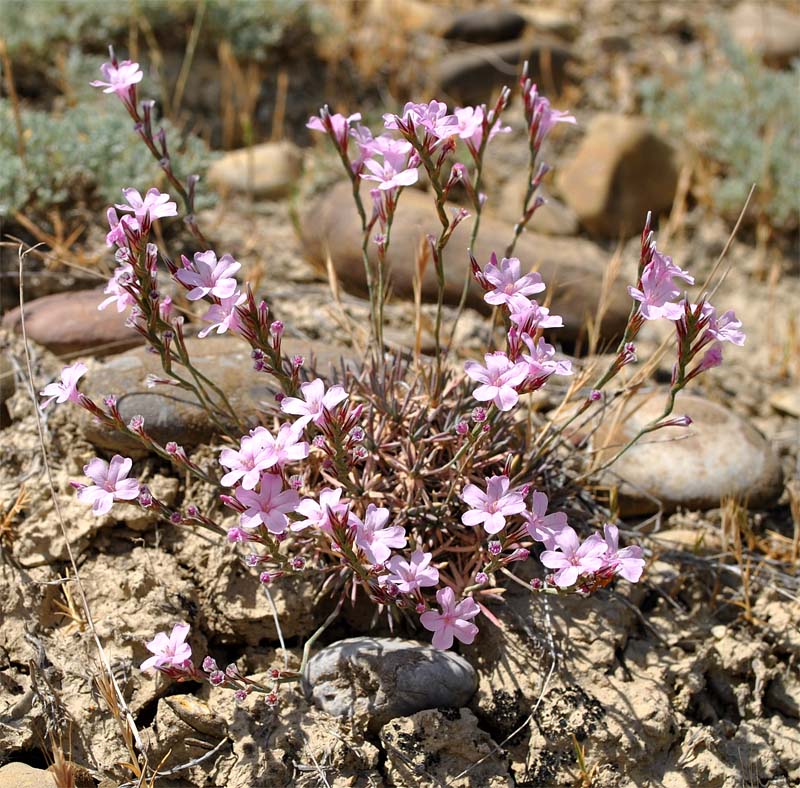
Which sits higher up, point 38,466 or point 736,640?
point 38,466

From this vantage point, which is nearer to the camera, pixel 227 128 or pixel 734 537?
pixel 734 537

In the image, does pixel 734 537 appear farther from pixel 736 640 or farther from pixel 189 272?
pixel 189 272

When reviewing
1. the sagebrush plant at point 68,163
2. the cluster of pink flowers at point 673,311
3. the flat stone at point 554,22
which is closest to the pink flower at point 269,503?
the cluster of pink flowers at point 673,311

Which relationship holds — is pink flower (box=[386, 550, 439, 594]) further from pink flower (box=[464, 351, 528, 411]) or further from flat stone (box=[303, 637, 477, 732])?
pink flower (box=[464, 351, 528, 411])

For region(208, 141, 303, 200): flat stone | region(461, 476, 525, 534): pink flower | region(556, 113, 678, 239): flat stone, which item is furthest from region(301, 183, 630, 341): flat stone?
region(461, 476, 525, 534): pink flower

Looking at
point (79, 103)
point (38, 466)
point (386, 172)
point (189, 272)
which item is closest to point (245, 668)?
point (38, 466)

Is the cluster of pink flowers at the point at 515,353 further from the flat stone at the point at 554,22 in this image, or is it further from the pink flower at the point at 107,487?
the flat stone at the point at 554,22

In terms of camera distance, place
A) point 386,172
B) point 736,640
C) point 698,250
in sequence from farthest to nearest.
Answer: point 698,250 < point 736,640 < point 386,172
